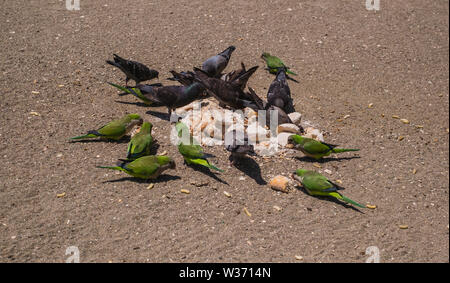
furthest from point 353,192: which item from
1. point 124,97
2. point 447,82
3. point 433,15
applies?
point 433,15

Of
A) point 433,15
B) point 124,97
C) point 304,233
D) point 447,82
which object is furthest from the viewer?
point 433,15

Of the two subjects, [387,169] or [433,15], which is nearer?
[387,169]

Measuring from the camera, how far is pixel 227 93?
6.05 metres

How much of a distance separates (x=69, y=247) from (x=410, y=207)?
157 inches

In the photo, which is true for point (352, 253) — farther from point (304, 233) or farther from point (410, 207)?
point (410, 207)

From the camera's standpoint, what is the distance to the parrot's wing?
17.6 ft

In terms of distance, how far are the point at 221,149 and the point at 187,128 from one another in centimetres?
57

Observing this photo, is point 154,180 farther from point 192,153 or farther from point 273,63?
point 273,63

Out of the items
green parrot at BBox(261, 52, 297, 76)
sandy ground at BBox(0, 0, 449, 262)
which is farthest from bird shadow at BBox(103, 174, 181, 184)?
green parrot at BBox(261, 52, 297, 76)

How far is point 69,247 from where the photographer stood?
3938 mm

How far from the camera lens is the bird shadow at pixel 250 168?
5.17m

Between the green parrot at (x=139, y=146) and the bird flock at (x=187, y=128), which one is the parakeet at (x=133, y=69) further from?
the green parrot at (x=139, y=146)

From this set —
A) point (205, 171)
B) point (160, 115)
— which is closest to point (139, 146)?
point (205, 171)

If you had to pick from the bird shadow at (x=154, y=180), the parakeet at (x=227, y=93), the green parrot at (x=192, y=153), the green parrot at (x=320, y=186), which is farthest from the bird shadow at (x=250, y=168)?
the parakeet at (x=227, y=93)
